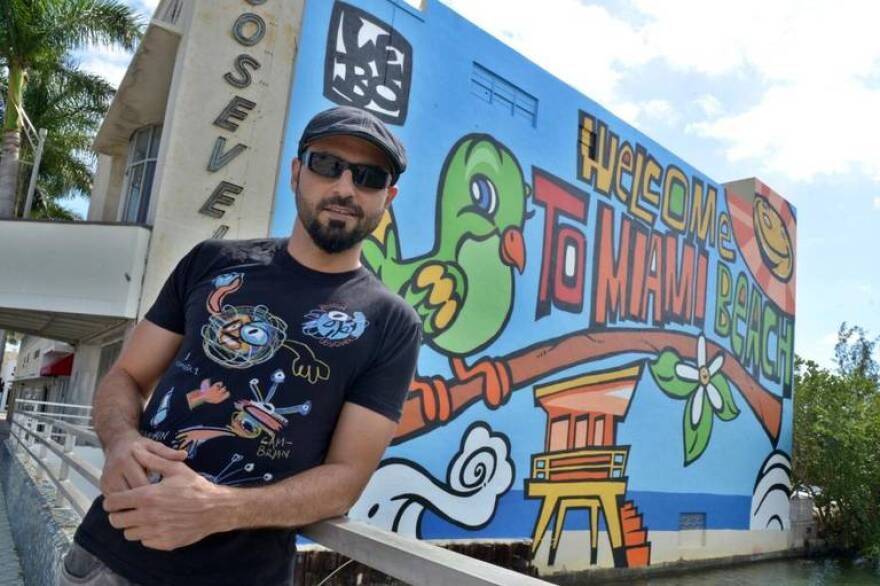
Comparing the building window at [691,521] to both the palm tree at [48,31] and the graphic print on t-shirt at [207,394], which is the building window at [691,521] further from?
the palm tree at [48,31]

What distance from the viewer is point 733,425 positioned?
15.0 m

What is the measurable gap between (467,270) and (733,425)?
839 centimetres

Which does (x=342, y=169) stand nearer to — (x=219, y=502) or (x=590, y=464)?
(x=219, y=502)

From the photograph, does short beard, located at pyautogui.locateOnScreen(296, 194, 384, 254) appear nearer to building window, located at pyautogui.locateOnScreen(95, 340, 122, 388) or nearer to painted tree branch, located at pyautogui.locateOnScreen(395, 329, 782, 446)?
painted tree branch, located at pyautogui.locateOnScreen(395, 329, 782, 446)

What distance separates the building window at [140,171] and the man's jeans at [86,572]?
9.29m

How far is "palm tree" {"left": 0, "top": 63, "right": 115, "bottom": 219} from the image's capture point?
1680 centimetres

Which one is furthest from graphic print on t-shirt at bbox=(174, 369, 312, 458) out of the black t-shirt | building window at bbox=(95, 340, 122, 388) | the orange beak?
building window at bbox=(95, 340, 122, 388)

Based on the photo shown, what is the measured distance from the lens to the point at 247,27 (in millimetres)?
8445

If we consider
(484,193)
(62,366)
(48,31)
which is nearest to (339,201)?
(484,193)

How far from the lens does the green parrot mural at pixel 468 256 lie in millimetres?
9352

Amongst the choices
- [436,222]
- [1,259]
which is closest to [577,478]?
[436,222]

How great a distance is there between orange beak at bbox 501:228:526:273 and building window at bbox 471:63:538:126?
1.87 metres

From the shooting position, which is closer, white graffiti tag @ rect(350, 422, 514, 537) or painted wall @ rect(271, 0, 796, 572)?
white graffiti tag @ rect(350, 422, 514, 537)

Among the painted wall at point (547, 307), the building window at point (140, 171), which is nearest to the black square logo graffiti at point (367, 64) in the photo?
the painted wall at point (547, 307)
